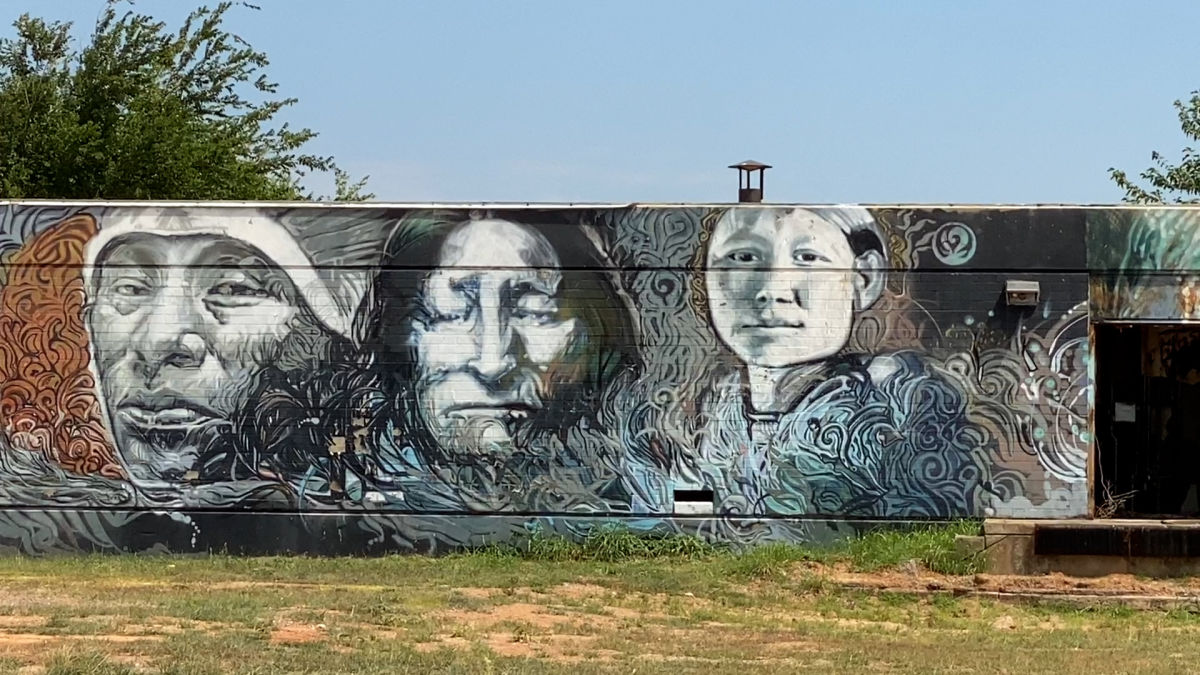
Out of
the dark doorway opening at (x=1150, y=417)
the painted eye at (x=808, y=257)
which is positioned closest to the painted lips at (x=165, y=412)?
the painted eye at (x=808, y=257)

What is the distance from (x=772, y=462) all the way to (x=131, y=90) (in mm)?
15669

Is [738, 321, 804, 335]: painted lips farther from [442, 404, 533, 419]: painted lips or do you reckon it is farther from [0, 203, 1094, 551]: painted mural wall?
[442, 404, 533, 419]: painted lips

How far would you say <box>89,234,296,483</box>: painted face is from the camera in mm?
15758

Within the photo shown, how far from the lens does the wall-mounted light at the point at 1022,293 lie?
15367 mm

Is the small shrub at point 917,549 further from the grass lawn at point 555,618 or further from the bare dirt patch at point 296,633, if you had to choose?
the bare dirt patch at point 296,633

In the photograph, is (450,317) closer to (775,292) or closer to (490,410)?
(490,410)

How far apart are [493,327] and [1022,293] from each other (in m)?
5.44

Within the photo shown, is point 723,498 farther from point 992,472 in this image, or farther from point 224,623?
point 224,623

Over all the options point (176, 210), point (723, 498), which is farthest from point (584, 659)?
point (176, 210)

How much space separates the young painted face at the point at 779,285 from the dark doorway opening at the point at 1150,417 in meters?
3.19

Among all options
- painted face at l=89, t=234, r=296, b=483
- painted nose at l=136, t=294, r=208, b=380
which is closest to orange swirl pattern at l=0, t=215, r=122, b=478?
painted face at l=89, t=234, r=296, b=483

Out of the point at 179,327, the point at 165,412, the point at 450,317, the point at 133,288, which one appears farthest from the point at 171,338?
the point at 450,317

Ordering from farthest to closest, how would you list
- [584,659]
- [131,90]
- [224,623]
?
[131,90] → [224,623] → [584,659]

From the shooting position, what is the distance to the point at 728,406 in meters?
15.7
